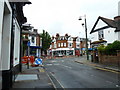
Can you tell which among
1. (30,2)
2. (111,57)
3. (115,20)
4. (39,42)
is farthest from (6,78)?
(39,42)

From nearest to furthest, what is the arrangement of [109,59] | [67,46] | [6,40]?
[6,40] < [109,59] < [67,46]

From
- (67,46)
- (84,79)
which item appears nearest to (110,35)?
(84,79)

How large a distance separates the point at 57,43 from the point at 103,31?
3368 cm

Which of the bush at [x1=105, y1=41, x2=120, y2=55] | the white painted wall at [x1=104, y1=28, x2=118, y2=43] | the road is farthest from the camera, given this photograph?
the white painted wall at [x1=104, y1=28, x2=118, y2=43]

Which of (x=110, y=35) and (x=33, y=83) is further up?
(x=110, y=35)

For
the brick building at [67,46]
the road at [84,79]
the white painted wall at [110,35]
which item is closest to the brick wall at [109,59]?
the road at [84,79]

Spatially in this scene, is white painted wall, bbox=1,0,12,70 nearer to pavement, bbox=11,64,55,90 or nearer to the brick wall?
pavement, bbox=11,64,55,90

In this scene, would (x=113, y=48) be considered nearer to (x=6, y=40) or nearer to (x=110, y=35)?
(x=110, y=35)

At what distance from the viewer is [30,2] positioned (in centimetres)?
851

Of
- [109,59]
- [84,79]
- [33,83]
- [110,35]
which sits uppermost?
[110,35]

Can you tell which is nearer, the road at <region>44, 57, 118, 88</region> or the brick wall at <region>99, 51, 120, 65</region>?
the road at <region>44, 57, 118, 88</region>

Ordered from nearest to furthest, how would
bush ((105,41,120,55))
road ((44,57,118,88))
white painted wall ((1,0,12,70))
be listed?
white painted wall ((1,0,12,70)), road ((44,57,118,88)), bush ((105,41,120,55))

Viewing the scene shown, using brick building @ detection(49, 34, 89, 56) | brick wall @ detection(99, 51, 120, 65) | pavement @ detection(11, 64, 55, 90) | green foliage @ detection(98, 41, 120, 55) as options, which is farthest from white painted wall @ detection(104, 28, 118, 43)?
brick building @ detection(49, 34, 89, 56)

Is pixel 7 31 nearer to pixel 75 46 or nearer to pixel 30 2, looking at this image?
pixel 30 2
